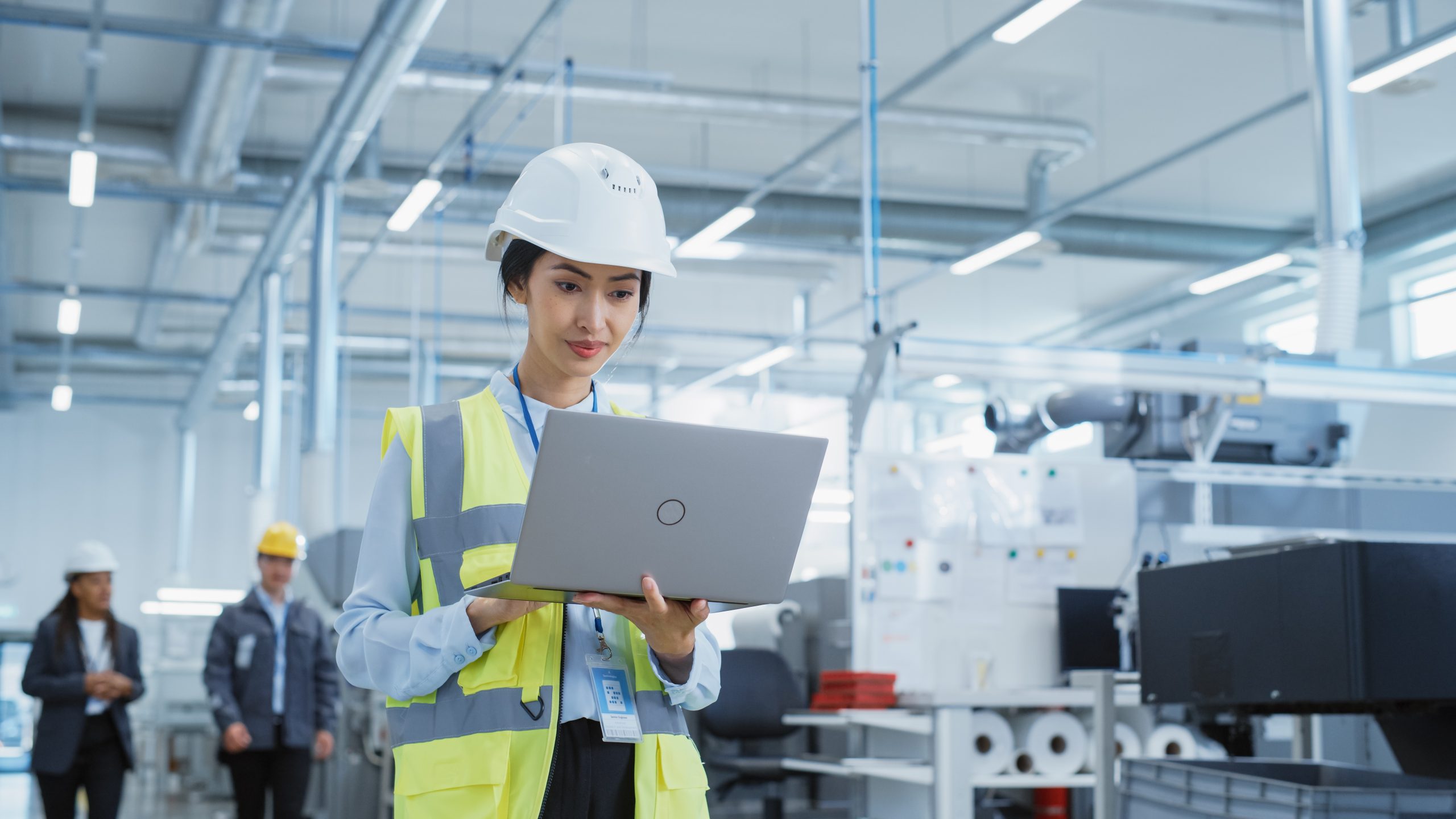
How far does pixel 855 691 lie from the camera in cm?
469

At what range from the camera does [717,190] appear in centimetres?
1059

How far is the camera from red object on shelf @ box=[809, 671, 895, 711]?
4.63 meters

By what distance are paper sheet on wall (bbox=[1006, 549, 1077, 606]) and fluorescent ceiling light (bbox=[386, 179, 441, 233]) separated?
3.13 meters

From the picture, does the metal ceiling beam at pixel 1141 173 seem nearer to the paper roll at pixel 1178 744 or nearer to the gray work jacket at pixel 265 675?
the paper roll at pixel 1178 744

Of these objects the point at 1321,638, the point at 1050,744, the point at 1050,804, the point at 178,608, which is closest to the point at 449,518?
the point at 1321,638

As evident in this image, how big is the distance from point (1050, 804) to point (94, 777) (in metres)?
3.31

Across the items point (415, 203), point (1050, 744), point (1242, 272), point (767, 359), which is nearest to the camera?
point (1050, 744)

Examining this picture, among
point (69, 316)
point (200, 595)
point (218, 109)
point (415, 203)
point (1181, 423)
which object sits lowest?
point (200, 595)

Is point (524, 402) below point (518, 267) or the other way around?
below

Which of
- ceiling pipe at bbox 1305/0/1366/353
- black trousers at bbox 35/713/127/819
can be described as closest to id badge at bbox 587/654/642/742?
ceiling pipe at bbox 1305/0/1366/353

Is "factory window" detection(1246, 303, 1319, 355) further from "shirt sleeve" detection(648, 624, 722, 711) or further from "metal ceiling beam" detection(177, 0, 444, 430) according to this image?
"shirt sleeve" detection(648, 624, 722, 711)

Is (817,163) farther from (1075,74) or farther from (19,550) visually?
(19,550)

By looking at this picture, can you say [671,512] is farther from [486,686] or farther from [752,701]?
[752,701]

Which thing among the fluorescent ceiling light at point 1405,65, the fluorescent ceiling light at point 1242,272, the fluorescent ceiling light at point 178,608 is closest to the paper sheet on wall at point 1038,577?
Answer: the fluorescent ceiling light at point 1405,65
